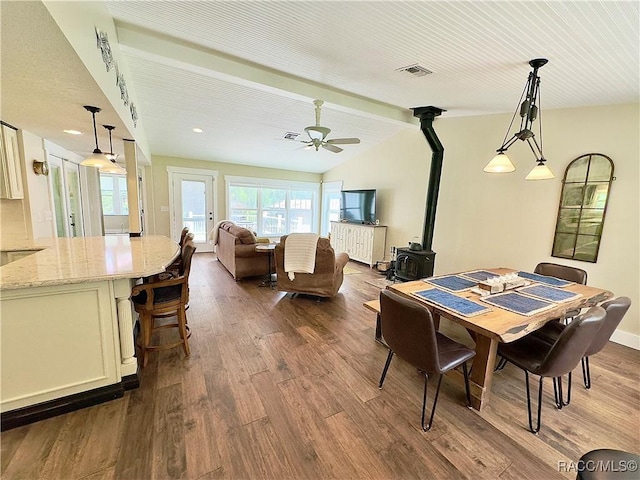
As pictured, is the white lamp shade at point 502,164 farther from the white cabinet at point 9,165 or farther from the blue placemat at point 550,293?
the white cabinet at point 9,165

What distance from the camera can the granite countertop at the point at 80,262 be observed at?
1.61m

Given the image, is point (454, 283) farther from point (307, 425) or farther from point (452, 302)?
point (307, 425)

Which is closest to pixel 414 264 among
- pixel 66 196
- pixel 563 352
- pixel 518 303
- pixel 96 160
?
pixel 518 303

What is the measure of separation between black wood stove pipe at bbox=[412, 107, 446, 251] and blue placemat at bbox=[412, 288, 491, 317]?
248cm

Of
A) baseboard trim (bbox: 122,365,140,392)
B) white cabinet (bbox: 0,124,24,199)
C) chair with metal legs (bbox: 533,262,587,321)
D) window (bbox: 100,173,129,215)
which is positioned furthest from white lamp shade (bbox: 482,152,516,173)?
window (bbox: 100,173,129,215)

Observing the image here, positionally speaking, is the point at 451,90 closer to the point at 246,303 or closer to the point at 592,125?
the point at 592,125

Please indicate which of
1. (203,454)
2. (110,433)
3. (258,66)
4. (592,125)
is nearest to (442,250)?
(592,125)

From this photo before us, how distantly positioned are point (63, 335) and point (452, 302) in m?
2.62

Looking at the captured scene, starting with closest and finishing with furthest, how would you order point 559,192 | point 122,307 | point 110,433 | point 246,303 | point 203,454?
point 203,454
point 110,433
point 122,307
point 559,192
point 246,303

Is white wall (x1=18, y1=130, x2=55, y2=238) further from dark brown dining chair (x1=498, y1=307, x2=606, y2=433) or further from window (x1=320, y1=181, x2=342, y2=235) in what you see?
window (x1=320, y1=181, x2=342, y2=235)

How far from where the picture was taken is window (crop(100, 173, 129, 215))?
6.80m

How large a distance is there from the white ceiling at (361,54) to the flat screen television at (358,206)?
2144 millimetres

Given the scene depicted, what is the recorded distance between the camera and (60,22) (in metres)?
1.20

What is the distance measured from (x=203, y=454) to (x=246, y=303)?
2.23 meters
